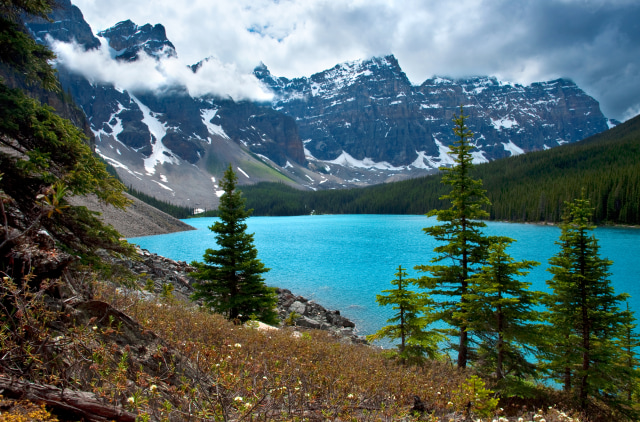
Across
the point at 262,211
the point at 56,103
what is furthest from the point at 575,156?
the point at 56,103

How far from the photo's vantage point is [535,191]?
101688 mm

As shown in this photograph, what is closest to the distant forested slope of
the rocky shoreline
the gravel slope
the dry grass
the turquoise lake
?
the turquoise lake

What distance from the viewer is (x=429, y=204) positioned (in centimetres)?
14062

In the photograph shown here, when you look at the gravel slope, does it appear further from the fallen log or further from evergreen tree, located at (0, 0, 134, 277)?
the fallen log

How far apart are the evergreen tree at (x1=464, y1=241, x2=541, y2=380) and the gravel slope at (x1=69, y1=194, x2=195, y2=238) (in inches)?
2333

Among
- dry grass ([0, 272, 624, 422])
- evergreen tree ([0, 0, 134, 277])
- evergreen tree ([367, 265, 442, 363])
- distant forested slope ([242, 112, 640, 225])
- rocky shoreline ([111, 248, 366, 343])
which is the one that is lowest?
rocky shoreline ([111, 248, 366, 343])

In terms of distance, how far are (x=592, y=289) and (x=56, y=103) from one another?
139m

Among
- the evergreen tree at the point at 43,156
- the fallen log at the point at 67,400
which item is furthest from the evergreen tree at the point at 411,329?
the fallen log at the point at 67,400

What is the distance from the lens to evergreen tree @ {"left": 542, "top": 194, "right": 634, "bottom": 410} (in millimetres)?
9594

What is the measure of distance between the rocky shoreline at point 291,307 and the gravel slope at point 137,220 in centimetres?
3721

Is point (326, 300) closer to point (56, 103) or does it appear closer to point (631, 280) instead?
point (631, 280)

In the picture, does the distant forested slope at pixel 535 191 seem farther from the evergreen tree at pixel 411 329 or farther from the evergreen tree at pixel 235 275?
the evergreen tree at pixel 235 275

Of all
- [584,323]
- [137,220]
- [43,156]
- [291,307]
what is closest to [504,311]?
[584,323]

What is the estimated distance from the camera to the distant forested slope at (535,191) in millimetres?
79875
